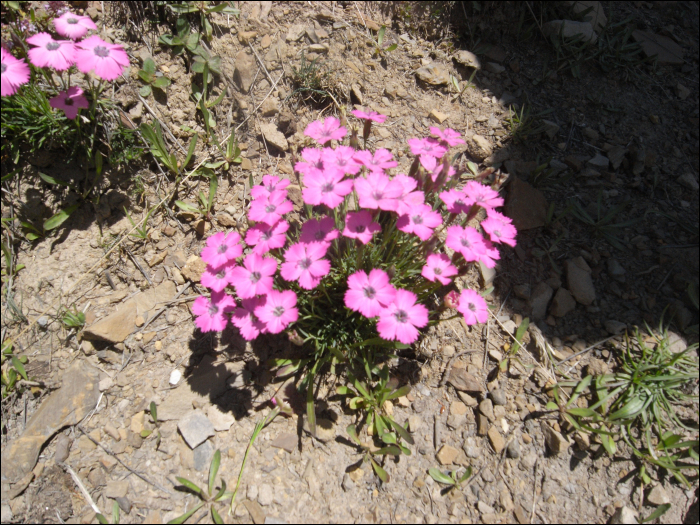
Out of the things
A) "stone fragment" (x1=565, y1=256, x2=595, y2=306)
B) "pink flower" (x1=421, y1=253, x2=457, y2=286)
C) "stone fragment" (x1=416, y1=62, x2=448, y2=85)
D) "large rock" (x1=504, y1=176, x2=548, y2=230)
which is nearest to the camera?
"pink flower" (x1=421, y1=253, x2=457, y2=286)

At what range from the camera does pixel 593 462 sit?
2295 millimetres

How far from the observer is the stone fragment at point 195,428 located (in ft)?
7.35

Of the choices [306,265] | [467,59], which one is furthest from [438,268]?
[467,59]

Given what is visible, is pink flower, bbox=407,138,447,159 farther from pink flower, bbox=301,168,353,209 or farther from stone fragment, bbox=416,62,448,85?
stone fragment, bbox=416,62,448,85

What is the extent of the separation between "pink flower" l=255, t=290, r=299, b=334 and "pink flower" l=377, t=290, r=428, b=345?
1.39 feet

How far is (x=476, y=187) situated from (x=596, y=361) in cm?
132

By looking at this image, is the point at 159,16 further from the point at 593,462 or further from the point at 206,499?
the point at 593,462

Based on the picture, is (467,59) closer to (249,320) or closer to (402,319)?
(402,319)

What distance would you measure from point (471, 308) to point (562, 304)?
35.3 inches

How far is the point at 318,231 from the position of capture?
2131 millimetres

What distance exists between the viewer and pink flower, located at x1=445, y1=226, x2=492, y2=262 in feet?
6.66

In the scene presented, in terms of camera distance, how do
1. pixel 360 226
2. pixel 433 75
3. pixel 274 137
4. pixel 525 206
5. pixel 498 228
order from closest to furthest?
pixel 360 226 < pixel 498 228 < pixel 525 206 < pixel 274 137 < pixel 433 75

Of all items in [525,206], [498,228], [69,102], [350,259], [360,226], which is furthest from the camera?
[525,206]

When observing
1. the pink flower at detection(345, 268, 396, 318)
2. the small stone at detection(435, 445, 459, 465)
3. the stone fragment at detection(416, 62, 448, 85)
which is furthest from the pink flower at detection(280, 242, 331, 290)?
the stone fragment at detection(416, 62, 448, 85)
